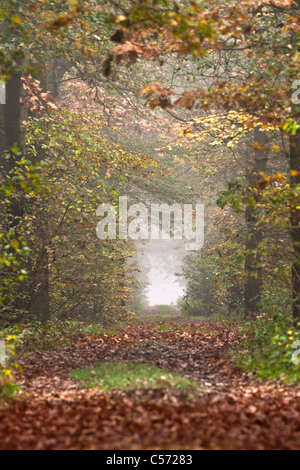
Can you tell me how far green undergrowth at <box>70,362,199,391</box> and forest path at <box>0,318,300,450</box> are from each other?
22 centimetres

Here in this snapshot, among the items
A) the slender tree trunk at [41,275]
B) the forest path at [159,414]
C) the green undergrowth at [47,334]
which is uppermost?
the slender tree trunk at [41,275]

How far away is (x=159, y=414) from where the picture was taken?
616cm

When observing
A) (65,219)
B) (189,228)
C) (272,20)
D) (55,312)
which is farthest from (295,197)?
(189,228)

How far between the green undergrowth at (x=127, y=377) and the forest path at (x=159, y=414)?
216mm

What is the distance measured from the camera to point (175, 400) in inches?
264

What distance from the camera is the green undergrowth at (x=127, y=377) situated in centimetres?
764

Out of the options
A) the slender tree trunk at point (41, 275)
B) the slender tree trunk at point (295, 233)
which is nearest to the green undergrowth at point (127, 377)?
the slender tree trunk at point (295, 233)

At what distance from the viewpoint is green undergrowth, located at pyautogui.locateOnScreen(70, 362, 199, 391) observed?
7638 mm

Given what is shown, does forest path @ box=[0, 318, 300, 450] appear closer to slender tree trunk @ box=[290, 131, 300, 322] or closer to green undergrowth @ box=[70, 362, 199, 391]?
green undergrowth @ box=[70, 362, 199, 391]

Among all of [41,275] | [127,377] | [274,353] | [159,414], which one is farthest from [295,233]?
[41,275]

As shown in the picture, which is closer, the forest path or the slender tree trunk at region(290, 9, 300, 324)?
the forest path

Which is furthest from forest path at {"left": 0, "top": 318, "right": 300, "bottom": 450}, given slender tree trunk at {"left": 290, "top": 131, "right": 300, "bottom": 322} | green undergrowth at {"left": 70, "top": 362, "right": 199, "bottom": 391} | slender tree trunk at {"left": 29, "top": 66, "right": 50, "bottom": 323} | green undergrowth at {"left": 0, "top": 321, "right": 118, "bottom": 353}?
slender tree trunk at {"left": 29, "top": 66, "right": 50, "bottom": 323}

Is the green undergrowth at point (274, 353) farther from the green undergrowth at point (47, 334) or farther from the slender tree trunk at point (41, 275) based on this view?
the slender tree trunk at point (41, 275)

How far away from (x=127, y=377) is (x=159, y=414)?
7.11 feet
